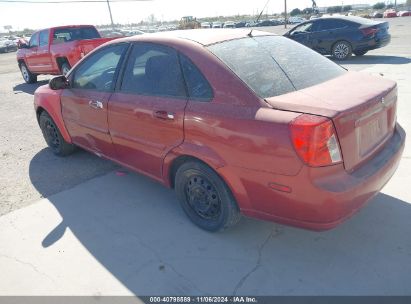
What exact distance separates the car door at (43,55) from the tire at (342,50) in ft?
31.3

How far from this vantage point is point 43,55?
11445 mm

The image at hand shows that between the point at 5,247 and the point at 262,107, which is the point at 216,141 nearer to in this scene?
the point at 262,107

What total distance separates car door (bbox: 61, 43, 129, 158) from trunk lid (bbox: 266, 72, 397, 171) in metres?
2.01

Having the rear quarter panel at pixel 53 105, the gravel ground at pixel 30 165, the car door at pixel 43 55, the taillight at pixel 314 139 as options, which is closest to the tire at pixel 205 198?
the taillight at pixel 314 139

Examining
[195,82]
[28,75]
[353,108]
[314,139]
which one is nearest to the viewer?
[314,139]

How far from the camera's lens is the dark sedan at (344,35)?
1162cm

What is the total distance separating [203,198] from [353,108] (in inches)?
57.0

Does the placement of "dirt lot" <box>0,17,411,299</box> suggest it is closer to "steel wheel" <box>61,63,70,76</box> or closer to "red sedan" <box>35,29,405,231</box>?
"red sedan" <box>35,29,405,231</box>

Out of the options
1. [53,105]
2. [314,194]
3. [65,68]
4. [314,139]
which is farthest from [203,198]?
[65,68]

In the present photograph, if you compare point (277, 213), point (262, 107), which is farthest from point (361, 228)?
point (262, 107)

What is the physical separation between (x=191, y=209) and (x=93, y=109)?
168 cm

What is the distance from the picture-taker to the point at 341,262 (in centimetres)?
275

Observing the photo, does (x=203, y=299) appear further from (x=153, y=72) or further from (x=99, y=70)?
(x=99, y=70)

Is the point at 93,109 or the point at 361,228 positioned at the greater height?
the point at 93,109
